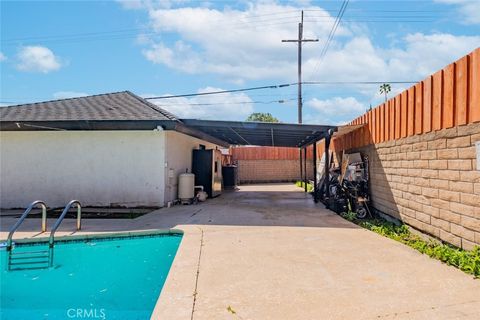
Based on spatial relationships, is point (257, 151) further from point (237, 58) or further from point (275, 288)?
point (275, 288)

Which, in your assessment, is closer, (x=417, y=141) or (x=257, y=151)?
(x=417, y=141)

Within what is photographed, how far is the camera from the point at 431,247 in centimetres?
523

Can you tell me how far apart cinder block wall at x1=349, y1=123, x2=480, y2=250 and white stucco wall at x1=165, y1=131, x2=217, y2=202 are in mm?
6341

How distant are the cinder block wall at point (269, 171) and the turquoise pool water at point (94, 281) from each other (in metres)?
16.5

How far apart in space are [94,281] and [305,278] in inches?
116

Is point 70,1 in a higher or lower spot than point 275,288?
higher

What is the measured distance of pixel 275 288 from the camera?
3633 mm

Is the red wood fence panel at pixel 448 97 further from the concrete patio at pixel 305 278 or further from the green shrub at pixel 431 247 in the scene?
the concrete patio at pixel 305 278

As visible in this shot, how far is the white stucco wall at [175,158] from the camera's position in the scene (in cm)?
1085

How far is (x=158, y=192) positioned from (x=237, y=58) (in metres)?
9.54

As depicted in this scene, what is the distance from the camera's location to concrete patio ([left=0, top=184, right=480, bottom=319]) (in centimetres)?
Answer: 305

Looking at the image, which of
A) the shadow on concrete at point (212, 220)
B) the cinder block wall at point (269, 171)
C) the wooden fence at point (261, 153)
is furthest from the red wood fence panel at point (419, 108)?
Result: the cinder block wall at point (269, 171)

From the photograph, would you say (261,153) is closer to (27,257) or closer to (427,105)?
(427,105)

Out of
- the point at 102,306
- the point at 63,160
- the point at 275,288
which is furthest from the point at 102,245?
the point at 63,160
